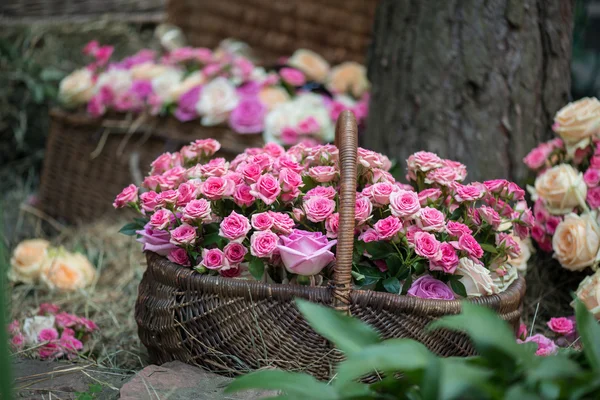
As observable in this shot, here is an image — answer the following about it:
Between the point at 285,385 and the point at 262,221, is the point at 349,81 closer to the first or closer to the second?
the point at 262,221

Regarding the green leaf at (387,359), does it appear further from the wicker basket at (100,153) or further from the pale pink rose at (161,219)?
the wicker basket at (100,153)

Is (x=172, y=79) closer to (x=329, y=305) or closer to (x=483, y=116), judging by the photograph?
(x=483, y=116)

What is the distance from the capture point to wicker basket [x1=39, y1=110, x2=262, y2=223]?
2.56 m

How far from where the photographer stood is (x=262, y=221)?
128cm

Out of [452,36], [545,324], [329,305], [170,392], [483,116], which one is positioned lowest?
[545,324]

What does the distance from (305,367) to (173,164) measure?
0.59 meters

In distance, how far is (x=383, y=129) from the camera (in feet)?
7.41

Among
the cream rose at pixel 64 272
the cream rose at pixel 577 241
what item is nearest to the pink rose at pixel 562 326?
the cream rose at pixel 577 241

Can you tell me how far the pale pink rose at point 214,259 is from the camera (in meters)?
1.29

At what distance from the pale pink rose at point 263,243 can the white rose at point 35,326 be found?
0.68m

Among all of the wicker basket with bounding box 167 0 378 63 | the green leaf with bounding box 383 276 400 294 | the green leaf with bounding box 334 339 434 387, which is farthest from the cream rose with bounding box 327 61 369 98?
the green leaf with bounding box 334 339 434 387

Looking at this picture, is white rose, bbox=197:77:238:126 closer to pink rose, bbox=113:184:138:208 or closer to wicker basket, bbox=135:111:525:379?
pink rose, bbox=113:184:138:208

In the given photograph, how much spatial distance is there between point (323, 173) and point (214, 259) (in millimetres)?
270

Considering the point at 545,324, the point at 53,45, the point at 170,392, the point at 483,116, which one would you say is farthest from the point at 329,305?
the point at 53,45
